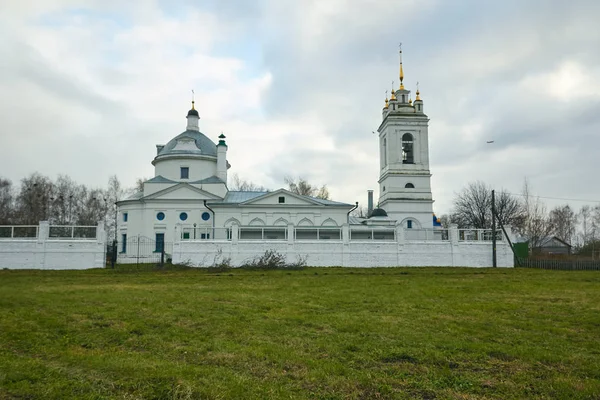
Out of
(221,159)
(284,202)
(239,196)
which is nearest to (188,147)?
(221,159)

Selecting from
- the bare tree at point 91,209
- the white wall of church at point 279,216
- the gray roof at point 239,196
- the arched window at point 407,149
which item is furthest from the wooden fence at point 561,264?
the bare tree at point 91,209

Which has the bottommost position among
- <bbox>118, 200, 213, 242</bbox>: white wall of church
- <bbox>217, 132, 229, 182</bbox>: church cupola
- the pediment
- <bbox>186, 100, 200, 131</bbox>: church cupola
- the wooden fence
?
the wooden fence

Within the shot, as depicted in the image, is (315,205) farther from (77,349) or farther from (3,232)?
(77,349)

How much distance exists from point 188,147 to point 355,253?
63.9 ft

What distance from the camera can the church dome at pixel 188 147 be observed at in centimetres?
3934

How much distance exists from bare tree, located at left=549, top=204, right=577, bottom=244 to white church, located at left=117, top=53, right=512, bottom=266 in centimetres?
3832

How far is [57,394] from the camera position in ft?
15.1

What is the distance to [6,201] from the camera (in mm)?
53375

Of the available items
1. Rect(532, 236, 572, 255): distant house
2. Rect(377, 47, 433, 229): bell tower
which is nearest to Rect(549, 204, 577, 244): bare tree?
Rect(532, 236, 572, 255): distant house

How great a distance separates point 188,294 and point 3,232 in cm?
1809

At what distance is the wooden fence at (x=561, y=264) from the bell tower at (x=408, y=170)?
1123cm

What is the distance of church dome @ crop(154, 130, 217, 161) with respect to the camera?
39.3m

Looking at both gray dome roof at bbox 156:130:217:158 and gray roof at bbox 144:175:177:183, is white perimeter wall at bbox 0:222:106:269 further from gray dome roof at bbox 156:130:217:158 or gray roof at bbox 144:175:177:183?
gray dome roof at bbox 156:130:217:158

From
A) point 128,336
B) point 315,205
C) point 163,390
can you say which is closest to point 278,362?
point 163,390
